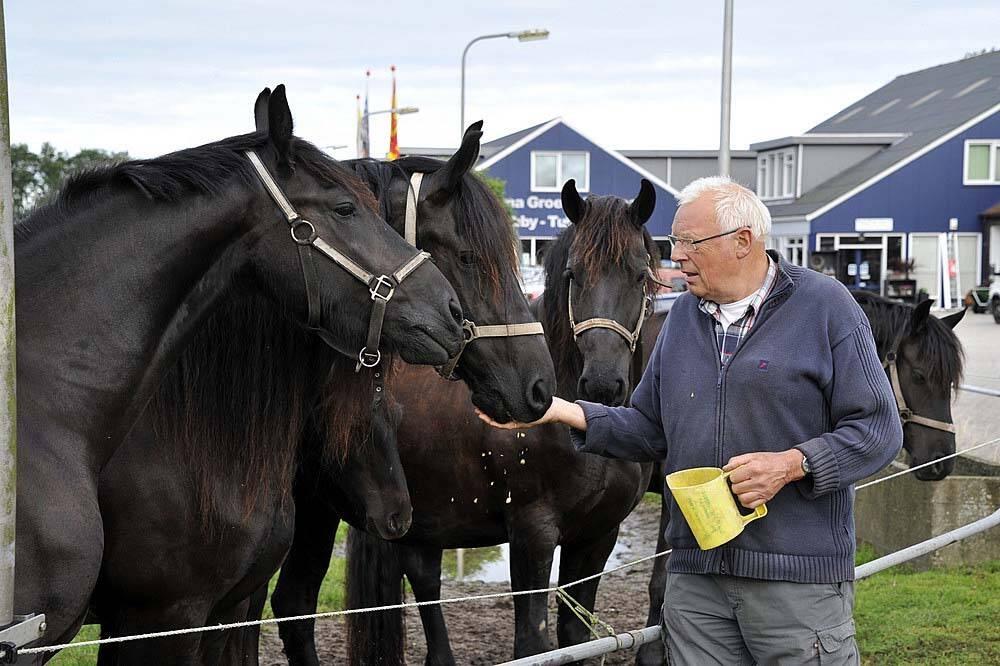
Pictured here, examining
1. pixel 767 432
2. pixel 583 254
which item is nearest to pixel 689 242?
pixel 767 432

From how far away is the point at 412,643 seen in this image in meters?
6.32

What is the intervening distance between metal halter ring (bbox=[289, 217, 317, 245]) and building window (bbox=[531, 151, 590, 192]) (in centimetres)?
3943

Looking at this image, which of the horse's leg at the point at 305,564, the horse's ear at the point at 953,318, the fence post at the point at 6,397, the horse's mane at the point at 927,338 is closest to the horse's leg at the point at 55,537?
the fence post at the point at 6,397

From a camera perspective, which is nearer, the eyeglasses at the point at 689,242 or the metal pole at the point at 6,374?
the metal pole at the point at 6,374

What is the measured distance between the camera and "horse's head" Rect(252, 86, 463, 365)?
110 inches

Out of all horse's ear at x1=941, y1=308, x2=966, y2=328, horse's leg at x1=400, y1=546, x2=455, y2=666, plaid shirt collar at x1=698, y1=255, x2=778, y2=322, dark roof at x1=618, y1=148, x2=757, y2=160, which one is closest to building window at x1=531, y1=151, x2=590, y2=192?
dark roof at x1=618, y1=148, x2=757, y2=160

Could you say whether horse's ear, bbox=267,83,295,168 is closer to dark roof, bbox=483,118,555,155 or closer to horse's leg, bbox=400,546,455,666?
horse's leg, bbox=400,546,455,666

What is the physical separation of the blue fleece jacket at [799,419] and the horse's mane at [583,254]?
1838 mm

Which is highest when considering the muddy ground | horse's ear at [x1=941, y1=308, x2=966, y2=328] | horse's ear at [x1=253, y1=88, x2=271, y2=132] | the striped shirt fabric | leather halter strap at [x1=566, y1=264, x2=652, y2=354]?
horse's ear at [x1=253, y1=88, x2=271, y2=132]

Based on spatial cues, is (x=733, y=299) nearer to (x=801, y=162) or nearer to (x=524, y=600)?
(x=524, y=600)

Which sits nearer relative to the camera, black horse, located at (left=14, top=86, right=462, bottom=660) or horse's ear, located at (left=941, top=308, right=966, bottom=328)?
black horse, located at (left=14, top=86, right=462, bottom=660)

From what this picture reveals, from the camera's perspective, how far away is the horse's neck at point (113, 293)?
8.43 feet

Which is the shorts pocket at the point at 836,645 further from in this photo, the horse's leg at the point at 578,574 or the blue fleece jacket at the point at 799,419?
the horse's leg at the point at 578,574

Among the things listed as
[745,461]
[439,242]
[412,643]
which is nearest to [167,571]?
[439,242]
